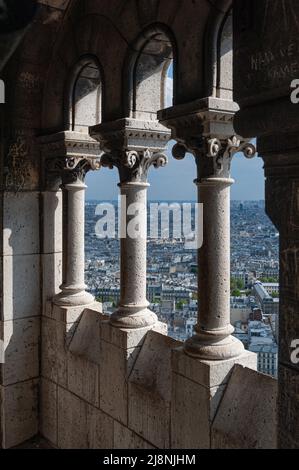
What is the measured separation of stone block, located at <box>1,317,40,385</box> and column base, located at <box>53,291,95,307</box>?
0.42 meters

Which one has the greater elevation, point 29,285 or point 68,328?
point 29,285

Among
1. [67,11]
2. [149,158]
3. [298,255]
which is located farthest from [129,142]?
[298,255]

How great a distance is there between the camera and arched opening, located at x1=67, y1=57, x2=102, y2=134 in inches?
167

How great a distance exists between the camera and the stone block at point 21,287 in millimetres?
4414

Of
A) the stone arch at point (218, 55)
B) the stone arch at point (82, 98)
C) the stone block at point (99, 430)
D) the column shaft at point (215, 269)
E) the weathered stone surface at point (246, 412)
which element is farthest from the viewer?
the stone arch at point (82, 98)

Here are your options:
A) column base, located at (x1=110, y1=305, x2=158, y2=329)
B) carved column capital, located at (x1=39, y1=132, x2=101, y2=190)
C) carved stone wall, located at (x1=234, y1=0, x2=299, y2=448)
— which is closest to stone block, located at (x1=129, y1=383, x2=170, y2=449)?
column base, located at (x1=110, y1=305, x2=158, y2=329)

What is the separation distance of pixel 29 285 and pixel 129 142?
1878mm

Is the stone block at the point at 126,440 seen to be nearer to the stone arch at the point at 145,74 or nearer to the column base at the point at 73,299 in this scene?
the column base at the point at 73,299

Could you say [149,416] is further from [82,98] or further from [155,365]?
[82,98]

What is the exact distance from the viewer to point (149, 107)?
143 inches

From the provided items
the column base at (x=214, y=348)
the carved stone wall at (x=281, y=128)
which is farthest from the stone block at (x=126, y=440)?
the carved stone wall at (x=281, y=128)

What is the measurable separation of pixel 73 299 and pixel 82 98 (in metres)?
1.87

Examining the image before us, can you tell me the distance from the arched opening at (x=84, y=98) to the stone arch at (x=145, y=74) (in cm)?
74

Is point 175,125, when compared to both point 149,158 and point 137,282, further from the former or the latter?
point 137,282
